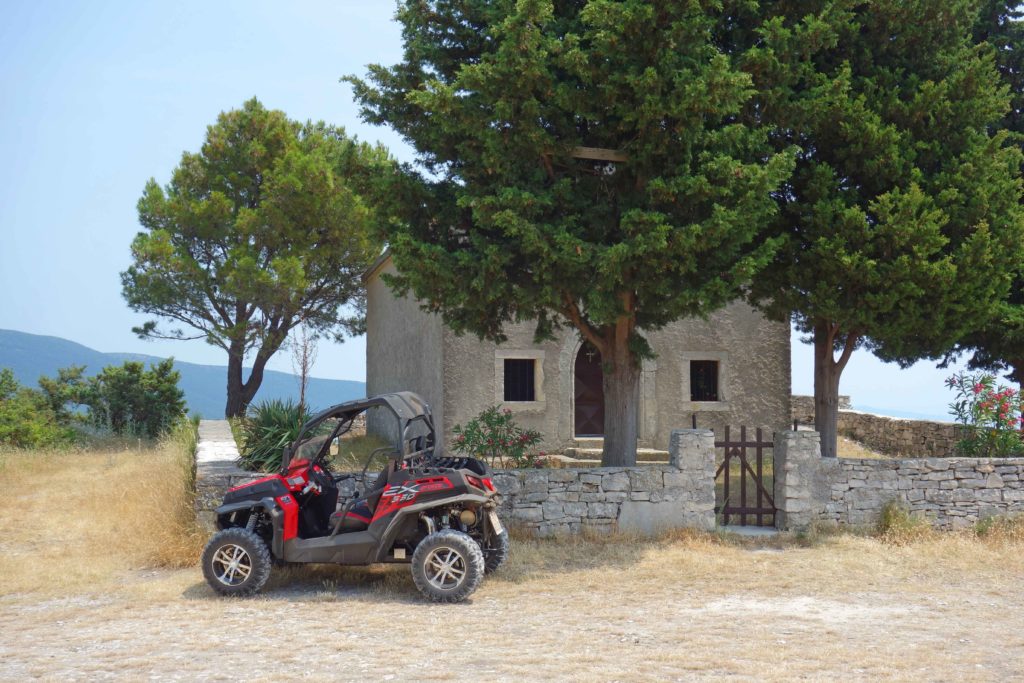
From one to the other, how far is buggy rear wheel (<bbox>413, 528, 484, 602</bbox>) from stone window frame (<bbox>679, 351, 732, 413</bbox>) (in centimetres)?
1098

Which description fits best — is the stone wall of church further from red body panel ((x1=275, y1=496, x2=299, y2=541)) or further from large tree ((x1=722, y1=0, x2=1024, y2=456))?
red body panel ((x1=275, y1=496, x2=299, y2=541))

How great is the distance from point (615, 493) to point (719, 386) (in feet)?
27.1

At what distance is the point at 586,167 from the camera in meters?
12.3

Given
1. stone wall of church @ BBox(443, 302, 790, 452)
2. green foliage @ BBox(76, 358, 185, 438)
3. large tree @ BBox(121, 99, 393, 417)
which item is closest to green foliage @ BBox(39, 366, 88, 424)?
green foliage @ BBox(76, 358, 185, 438)

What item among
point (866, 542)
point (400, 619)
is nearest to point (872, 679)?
point (400, 619)

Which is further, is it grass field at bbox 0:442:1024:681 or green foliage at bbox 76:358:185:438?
green foliage at bbox 76:358:185:438

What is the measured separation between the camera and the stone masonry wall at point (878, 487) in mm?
11539

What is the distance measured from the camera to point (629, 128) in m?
11.4

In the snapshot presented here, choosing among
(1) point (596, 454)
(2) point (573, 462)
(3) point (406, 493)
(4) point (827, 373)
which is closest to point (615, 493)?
(3) point (406, 493)

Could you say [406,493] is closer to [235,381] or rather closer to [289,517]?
[289,517]

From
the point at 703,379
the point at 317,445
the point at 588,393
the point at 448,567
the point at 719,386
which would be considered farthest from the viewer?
the point at 588,393

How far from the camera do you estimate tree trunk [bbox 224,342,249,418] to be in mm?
28812

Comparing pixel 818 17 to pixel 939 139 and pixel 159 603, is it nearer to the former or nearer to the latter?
pixel 939 139

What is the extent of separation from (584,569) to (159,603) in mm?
4299
